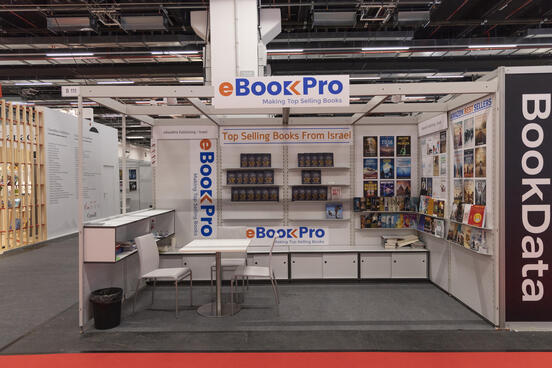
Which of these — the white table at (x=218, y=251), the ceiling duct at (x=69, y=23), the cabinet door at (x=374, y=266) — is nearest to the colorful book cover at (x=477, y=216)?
the cabinet door at (x=374, y=266)

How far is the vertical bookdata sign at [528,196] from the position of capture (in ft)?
11.5

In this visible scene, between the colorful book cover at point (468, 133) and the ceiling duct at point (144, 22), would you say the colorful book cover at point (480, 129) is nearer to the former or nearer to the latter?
the colorful book cover at point (468, 133)

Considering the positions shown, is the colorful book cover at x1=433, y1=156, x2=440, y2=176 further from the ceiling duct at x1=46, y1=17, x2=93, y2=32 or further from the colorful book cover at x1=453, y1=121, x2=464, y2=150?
the ceiling duct at x1=46, y1=17, x2=93, y2=32

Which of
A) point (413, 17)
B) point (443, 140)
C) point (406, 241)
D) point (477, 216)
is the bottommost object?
point (406, 241)

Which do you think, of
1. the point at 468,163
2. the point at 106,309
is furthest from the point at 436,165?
the point at 106,309

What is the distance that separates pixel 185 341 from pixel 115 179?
973 centimetres

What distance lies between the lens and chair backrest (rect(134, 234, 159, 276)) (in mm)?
4098

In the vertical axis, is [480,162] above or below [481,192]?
above

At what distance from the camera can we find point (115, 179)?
38.6 ft

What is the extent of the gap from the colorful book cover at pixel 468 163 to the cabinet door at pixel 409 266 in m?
1.67

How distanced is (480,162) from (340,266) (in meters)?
2.45

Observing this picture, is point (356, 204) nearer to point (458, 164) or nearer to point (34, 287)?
point (458, 164)

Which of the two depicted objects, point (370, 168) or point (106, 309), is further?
point (370, 168)

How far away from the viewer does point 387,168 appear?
5.53m
